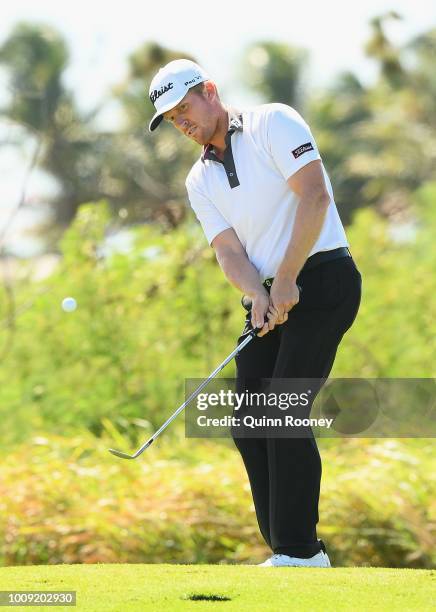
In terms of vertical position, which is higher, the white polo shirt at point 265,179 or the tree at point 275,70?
the tree at point 275,70

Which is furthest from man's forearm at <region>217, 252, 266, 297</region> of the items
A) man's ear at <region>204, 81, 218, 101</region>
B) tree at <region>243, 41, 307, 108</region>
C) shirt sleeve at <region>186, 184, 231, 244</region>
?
tree at <region>243, 41, 307, 108</region>

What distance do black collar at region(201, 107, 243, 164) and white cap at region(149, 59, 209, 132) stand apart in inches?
5.9

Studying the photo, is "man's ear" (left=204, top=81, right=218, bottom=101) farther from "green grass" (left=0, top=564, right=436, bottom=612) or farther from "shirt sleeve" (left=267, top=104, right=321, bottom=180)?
"green grass" (left=0, top=564, right=436, bottom=612)

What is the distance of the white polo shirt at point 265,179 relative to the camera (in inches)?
139

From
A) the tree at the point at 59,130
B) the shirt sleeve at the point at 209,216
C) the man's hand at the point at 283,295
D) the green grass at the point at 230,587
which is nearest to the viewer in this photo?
the green grass at the point at 230,587

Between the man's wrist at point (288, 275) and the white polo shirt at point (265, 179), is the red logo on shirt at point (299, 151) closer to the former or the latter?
the white polo shirt at point (265, 179)

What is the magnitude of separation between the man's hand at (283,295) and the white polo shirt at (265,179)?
0.16 meters

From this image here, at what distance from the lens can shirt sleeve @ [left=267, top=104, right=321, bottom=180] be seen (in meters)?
3.50

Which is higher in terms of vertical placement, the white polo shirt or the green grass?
the white polo shirt

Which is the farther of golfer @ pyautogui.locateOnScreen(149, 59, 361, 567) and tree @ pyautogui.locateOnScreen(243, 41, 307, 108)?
tree @ pyautogui.locateOnScreen(243, 41, 307, 108)

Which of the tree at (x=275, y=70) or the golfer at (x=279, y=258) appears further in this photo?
the tree at (x=275, y=70)

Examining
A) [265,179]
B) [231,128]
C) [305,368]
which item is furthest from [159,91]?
[305,368]

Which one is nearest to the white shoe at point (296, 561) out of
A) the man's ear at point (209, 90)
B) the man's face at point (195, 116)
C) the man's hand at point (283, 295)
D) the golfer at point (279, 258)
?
the golfer at point (279, 258)

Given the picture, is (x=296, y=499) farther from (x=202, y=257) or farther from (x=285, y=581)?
(x=202, y=257)
